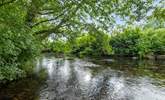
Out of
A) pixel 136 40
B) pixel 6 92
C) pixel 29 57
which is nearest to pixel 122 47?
pixel 136 40

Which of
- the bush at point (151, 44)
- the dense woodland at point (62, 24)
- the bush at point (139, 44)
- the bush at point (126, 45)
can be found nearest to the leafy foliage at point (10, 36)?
the dense woodland at point (62, 24)

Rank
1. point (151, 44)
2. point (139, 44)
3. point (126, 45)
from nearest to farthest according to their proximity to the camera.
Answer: point (139, 44) < point (151, 44) < point (126, 45)

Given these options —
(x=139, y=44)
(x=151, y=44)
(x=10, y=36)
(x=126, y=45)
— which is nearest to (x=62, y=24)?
(x=10, y=36)

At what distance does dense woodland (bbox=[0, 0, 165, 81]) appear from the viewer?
1316cm

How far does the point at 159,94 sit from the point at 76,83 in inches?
283

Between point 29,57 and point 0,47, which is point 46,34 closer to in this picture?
point 29,57

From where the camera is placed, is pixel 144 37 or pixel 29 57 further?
pixel 144 37

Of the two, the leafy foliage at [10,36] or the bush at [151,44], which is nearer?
the leafy foliage at [10,36]

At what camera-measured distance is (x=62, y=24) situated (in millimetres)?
25141

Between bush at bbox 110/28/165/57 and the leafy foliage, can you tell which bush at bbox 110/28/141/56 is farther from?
the leafy foliage

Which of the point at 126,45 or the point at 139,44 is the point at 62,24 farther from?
the point at 126,45

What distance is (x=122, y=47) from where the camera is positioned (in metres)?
71.2

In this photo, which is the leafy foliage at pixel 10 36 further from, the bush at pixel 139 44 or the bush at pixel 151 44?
the bush at pixel 139 44

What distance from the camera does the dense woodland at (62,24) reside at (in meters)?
13.2
